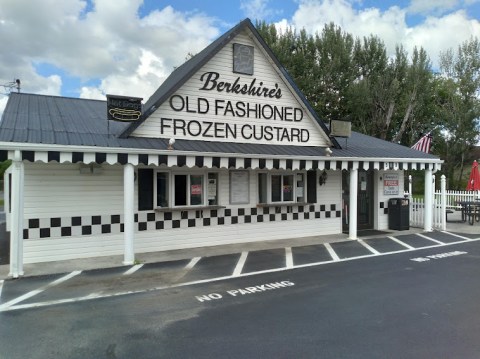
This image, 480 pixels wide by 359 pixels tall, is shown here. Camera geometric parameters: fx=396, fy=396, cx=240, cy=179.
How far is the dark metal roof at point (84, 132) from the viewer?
25.7 ft

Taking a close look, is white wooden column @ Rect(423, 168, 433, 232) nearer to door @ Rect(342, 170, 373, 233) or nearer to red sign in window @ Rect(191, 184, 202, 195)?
door @ Rect(342, 170, 373, 233)

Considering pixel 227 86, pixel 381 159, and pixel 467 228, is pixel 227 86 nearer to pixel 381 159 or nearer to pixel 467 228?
pixel 381 159

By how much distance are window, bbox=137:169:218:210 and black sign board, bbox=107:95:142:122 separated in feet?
4.23

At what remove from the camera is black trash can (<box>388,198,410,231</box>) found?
42.5 ft

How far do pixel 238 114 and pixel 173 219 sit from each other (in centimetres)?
329

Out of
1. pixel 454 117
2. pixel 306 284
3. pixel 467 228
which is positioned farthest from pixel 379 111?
pixel 306 284

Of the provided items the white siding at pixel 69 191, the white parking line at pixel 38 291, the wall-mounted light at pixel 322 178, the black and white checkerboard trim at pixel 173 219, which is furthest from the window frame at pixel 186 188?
the wall-mounted light at pixel 322 178

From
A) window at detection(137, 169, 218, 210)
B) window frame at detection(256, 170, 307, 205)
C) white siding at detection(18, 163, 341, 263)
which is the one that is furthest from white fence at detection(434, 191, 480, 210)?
window at detection(137, 169, 218, 210)

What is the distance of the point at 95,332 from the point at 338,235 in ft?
29.0

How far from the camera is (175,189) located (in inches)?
394

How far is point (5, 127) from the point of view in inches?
306

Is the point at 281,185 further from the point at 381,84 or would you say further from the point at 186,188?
the point at 381,84

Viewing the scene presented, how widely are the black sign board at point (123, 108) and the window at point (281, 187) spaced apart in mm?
3925

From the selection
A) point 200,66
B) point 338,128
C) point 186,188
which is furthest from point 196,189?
point 338,128
